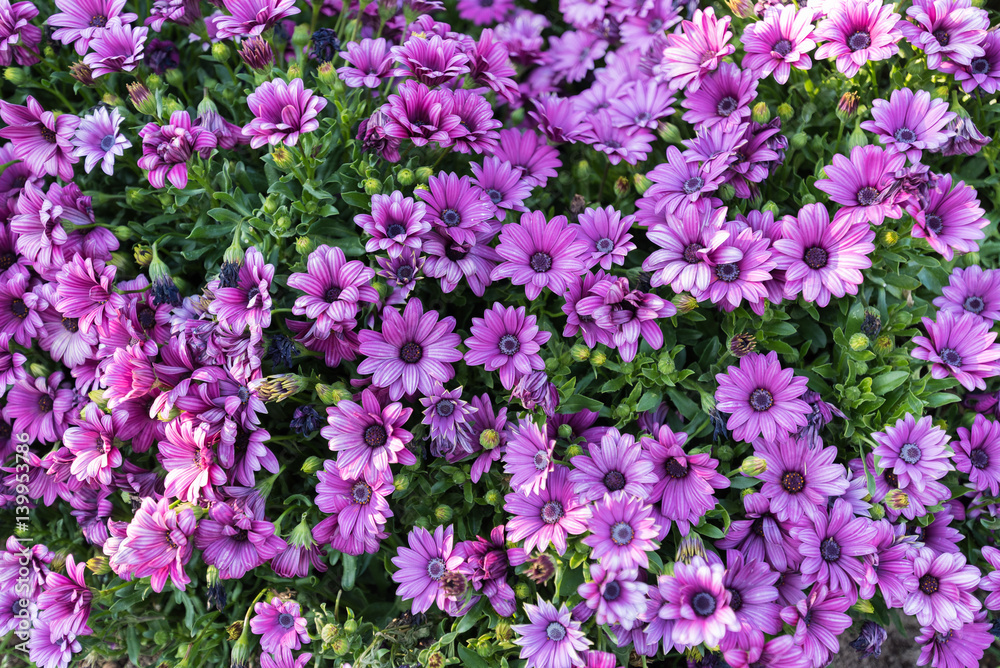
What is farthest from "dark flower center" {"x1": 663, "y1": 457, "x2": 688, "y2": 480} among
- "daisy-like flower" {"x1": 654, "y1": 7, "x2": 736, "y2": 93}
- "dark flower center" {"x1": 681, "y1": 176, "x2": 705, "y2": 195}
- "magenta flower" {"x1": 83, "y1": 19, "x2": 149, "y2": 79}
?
"magenta flower" {"x1": 83, "y1": 19, "x2": 149, "y2": 79}

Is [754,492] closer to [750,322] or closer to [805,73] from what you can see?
[750,322]

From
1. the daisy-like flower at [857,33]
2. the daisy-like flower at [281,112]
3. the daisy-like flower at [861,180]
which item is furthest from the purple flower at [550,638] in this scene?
the daisy-like flower at [857,33]

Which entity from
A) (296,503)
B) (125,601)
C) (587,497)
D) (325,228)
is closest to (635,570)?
(587,497)

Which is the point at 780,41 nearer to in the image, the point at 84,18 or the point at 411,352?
the point at 411,352

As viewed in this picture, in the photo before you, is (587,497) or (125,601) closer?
(587,497)

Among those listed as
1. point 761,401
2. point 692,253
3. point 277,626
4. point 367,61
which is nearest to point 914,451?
point 761,401

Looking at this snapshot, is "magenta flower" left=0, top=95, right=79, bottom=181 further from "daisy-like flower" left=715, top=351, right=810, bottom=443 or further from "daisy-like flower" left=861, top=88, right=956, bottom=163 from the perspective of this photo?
"daisy-like flower" left=861, top=88, right=956, bottom=163

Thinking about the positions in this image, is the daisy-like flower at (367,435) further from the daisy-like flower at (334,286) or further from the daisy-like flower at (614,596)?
the daisy-like flower at (614,596)
